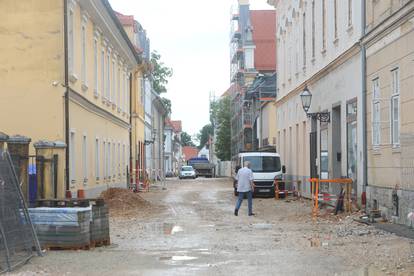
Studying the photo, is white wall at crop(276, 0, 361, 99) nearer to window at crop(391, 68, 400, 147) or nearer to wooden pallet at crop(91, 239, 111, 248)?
window at crop(391, 68, 400, 147)

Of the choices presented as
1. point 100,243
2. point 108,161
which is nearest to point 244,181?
point 100,243

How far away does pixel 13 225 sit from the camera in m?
10.9

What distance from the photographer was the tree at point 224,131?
308 feet

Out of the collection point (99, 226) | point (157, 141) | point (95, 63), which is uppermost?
point (95, 63)

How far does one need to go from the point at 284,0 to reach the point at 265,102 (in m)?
14.7

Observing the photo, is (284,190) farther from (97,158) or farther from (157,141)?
(157,141)

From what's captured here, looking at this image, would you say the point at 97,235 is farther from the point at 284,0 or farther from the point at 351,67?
the point at 284,0

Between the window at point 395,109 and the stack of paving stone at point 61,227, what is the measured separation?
7.81m

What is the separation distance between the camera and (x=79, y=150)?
77.7 feet

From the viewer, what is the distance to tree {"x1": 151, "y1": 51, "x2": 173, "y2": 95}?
73.8m

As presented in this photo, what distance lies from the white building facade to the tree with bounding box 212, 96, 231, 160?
181 feet

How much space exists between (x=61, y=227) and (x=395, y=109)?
8.49 meters

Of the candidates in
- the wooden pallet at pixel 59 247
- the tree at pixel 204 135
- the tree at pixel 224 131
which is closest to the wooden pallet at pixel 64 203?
the wooden pallet at pixel 59 247

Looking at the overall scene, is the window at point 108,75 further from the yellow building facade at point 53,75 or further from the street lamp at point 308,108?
the street lamp at point 308,108
